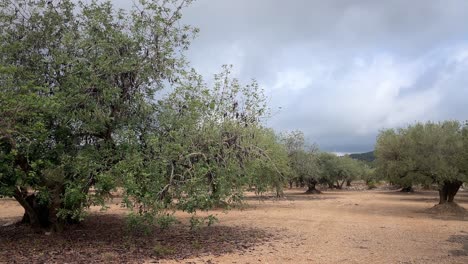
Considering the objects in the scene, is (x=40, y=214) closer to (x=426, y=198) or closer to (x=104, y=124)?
(x=104, y=124)

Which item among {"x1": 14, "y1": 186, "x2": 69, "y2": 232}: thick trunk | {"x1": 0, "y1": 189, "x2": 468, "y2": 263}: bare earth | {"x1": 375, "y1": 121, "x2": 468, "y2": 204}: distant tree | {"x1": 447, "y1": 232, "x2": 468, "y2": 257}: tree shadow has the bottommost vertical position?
{"x1": 447, "y1": 232, "x2": 468, "y2": 257}: tree shadow

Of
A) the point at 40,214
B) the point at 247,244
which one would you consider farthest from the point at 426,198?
the point at 40,214

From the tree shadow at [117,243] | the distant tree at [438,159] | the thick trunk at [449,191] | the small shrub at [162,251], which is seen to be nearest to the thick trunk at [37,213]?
the tree shadow at [117,243]

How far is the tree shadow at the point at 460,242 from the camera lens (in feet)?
38.0

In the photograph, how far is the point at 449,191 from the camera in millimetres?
25672

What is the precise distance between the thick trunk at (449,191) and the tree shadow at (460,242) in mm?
10666

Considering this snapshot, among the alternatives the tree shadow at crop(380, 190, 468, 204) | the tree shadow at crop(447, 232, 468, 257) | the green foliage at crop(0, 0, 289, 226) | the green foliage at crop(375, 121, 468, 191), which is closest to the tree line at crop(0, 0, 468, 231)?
the green foliage at crop(0, 0, 289, 226)

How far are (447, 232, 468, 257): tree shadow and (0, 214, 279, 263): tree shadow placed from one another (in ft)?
18.1

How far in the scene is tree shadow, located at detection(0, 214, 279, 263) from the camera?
33.6 ft

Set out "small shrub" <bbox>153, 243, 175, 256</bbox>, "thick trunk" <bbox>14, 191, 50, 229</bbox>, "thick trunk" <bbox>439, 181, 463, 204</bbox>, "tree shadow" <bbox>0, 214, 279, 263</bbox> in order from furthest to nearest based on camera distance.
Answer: "thick trunk" <bbox>439, 181, 463, 204</bbox> < "thick trunk" <bbox>14, 191, 50, 229</bbox> < "small shrub" <bbox>153, 243, 175, 256</bbox> < "tree shadow" <bbox>0, 214, 279, 263</bbox>

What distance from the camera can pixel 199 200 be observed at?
1102 centimetres

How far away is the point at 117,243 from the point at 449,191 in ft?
71.8

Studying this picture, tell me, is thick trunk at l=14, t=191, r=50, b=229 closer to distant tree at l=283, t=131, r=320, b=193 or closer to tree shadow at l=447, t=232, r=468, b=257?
tree shadow at l=447, t=232, r=468, b=257

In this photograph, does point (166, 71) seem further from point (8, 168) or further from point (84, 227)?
point (84, 227)
